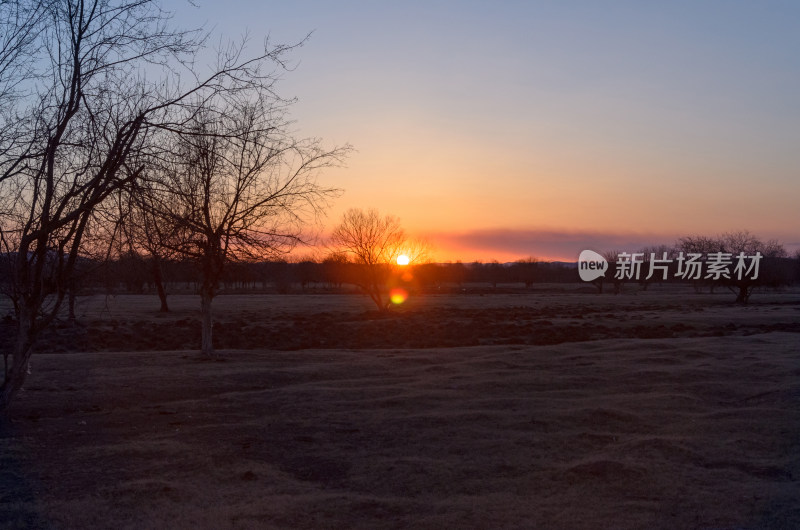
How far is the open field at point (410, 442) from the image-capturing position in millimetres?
6398

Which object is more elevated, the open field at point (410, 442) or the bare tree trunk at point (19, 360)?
the bare tree trunk at point (19, 360)

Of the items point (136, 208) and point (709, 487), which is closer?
point (709, 487)

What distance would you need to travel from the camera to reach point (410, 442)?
913 centimetres

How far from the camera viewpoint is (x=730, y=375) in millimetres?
14664

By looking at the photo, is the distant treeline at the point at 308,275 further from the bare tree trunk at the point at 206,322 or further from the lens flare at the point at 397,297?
Answer: the lens flare at the point at 397,297

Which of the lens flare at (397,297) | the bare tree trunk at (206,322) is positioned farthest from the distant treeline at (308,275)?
the lens flare at (397,297)

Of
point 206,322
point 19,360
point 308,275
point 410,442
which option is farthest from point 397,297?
point 410,442

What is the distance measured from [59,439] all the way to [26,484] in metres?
2.06

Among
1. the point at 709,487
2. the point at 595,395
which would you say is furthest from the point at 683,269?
the point at 709,487

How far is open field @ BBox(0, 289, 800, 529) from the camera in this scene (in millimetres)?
6398

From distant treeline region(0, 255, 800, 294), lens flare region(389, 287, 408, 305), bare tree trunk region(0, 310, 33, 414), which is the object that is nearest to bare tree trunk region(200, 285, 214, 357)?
distant treeline region(0, 255, 800, 294)

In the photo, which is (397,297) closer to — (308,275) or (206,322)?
(308,275)

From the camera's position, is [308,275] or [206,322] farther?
[308,275]

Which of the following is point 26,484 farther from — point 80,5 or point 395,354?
point 395,354
